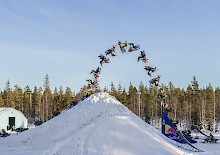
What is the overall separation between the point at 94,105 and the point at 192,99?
58804 millimetres

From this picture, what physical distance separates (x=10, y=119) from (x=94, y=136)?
3608 centimetres

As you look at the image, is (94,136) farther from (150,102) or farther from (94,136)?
(150,102)

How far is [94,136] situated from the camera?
17.0 metres

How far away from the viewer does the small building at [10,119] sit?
47.3 metres

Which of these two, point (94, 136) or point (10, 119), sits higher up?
point (94, 136)

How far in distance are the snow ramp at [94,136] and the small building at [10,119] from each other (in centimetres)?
2757


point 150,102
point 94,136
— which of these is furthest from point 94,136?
point 150,102

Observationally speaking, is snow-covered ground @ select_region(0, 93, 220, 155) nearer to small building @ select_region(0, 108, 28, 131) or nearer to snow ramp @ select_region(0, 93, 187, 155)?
snow ramp @ select_region(0, 93, 187, 155)

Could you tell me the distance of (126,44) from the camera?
21.3 m

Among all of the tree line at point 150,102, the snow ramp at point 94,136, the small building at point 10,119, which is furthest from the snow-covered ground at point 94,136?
the tree line at point 150,102

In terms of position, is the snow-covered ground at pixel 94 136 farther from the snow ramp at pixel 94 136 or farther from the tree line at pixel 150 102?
the tree line at pixel 150 102

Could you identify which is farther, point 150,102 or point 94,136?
point 150,102

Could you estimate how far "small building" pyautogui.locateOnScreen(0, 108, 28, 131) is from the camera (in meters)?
47.3

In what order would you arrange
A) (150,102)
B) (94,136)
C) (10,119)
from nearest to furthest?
(94,136) → (10,119) → (150,102)
